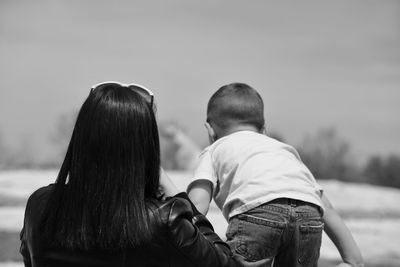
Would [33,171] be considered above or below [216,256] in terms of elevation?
below

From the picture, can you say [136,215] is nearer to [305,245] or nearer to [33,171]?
[305,245]

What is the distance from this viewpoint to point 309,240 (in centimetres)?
261

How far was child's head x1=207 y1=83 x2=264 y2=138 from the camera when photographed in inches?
115

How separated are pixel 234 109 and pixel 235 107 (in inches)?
0.4

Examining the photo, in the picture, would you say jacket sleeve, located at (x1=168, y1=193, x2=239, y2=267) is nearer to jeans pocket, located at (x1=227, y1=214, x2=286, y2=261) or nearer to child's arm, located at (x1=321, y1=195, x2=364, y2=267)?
jeans pocket, located at (x1=227, y1=214, x2=286, y2=261)

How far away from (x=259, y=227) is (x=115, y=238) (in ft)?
3.29

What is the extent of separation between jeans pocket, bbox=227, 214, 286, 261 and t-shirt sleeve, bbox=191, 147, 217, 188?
30cm

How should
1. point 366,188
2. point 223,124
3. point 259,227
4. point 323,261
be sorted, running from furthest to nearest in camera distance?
1. point 366,188
2. point 323,261
3. point 223,124
4. point 259,227

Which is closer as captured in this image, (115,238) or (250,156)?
(115,238)

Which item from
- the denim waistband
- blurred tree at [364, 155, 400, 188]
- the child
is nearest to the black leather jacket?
the child

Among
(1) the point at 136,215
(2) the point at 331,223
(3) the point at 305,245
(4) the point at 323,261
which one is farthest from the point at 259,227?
(4) the point at 323,261

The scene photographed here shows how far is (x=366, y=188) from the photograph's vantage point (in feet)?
41.9

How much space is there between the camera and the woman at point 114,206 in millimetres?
1675

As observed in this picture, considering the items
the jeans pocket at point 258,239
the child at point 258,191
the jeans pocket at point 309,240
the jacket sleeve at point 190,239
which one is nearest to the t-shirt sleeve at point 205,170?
the child at point 258,191
